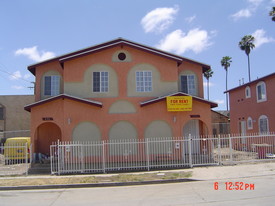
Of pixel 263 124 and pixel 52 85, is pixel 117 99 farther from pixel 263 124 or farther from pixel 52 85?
pixel 263 124

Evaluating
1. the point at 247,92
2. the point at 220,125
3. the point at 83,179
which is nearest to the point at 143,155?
the point at 83,179

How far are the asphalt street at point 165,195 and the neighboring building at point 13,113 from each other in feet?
81.8

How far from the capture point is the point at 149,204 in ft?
29.0

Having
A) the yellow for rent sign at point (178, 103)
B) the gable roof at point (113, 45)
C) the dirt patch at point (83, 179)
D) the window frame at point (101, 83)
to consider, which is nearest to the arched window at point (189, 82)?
the gable roof at point (113, 45)

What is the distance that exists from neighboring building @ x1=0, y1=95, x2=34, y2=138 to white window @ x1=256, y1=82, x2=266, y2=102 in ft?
83.5

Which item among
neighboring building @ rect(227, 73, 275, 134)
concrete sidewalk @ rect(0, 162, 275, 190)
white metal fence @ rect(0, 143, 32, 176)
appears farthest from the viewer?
neighboring building @ rect(227, 73, 275, 134)

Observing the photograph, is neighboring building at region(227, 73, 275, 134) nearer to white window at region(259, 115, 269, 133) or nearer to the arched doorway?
white window at region(259, 115, 269, 133)

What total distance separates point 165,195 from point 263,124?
53.8 feet

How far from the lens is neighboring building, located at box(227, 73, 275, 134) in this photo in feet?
73.5

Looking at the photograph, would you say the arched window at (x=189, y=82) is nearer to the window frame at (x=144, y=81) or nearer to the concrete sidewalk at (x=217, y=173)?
the window frame at (x=144, y=81)

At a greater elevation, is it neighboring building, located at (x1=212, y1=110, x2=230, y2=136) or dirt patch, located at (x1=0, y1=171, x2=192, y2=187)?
neighboring building, located at (x1=212, y1=110, x2=230, y2=136)

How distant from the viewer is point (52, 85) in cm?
2048

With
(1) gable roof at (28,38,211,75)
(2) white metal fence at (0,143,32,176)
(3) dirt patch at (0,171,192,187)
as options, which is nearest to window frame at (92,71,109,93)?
(1) gable roof at (28,38,211,75)

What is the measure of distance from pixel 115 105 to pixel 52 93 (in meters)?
5.12
